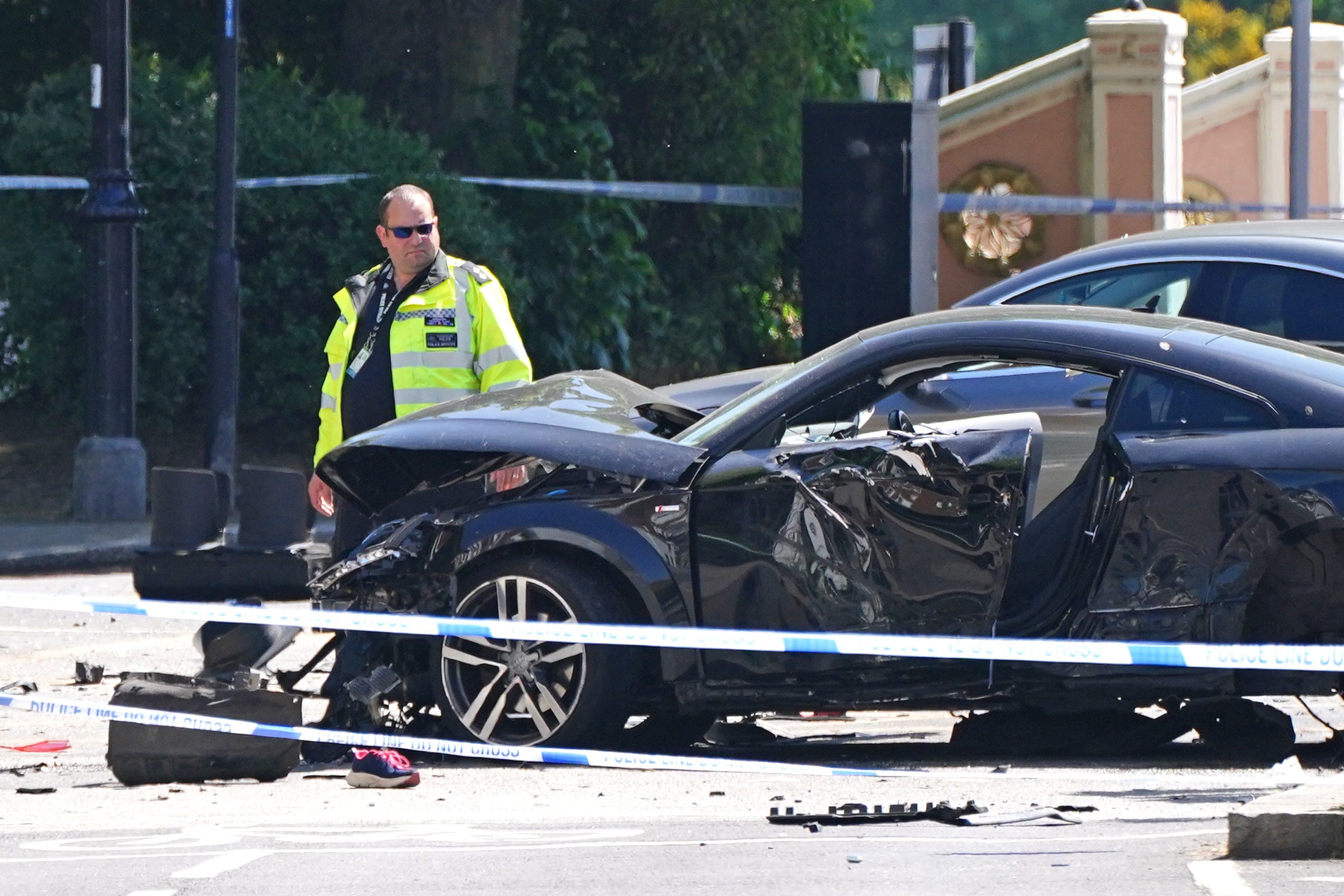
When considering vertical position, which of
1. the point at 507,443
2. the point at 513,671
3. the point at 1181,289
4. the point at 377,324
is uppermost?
the point at 1181,289

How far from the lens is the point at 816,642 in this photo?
22.7ft

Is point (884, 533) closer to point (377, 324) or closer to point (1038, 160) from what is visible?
point (377, 324)

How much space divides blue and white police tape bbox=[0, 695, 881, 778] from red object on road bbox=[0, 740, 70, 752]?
55cm

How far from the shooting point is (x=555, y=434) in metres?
7.32

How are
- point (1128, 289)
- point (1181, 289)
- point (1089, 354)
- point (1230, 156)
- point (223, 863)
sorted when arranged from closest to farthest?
1. point (223, 863)
2. point (1089, 354)
3. point (1181, 289)
4. point (1128, 289)
5. point (1230, 156)

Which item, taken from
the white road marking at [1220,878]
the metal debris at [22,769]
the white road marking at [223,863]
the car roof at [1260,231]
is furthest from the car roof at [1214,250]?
the white road marking at [223,863]

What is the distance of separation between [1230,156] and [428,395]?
17590mm

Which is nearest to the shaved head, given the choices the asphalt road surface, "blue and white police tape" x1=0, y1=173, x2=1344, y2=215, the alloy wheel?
the alloy wheel

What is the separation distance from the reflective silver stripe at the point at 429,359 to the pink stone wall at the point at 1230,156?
1722cm

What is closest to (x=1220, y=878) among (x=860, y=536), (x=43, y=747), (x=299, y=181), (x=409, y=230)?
(x=860, y=536)

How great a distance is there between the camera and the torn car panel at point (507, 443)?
7227mm

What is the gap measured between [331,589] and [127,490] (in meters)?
7.34

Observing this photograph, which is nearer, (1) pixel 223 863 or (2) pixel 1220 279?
(1) pixel 223 863

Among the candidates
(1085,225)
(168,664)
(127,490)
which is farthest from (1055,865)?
(1085,225)
